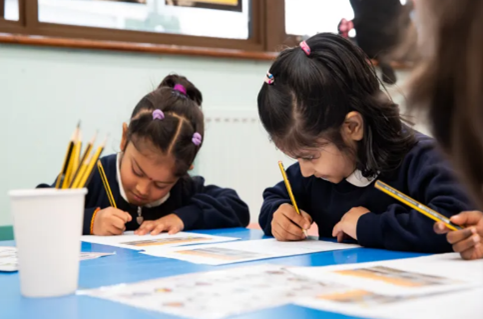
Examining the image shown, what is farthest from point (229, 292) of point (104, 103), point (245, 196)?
point (245, 196)

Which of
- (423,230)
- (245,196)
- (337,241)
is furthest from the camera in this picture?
(245,196)

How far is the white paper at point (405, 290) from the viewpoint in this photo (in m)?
0.56

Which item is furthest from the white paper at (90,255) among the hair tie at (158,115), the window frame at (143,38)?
the window frame at (143,38)

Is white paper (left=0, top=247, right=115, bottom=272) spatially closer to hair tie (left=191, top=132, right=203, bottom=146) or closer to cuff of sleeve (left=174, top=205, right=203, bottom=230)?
cuff of sleeve (left=174, top=205, right=203, bottom=230)

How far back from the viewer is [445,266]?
2.70 ft

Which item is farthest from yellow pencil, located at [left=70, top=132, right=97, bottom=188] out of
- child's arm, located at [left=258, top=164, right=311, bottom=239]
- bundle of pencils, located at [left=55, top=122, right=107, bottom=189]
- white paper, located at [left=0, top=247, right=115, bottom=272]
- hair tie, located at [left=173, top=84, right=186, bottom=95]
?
hair tie, located at [left=173, top=84, right=186, bottom=95]

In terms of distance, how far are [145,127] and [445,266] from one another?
38.8 inches

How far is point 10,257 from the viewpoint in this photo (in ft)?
3.28

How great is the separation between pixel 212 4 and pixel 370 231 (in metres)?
1.81

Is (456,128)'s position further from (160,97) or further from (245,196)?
(245,196)

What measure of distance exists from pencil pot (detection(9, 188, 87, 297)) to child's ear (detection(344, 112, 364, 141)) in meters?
0.67

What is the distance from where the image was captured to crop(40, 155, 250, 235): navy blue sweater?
162cm

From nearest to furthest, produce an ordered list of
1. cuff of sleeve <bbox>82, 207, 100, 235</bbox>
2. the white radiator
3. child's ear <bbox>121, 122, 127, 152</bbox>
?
cuff of sleeve <bbox>82, 207, 100, 235</bbox> → child's ear <bbox>121, 122, 127, 152</bbox> → the white radiator

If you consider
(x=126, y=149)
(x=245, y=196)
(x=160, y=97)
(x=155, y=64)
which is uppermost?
(x=155, y=64)
